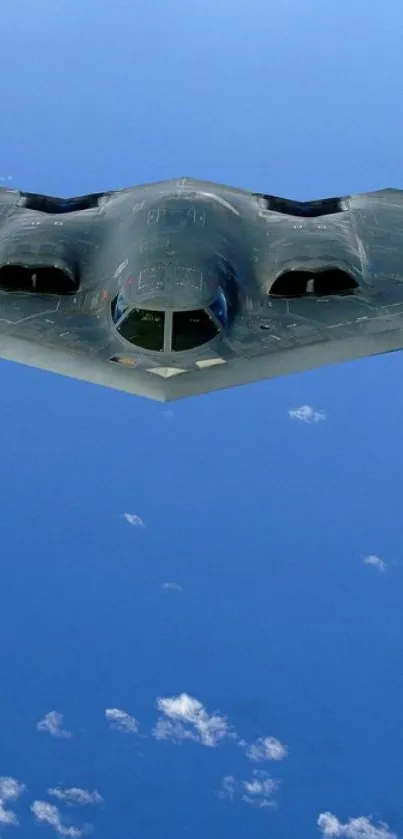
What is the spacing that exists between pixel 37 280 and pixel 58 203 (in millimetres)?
5250

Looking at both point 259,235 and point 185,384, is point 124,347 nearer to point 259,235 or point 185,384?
point 185,384

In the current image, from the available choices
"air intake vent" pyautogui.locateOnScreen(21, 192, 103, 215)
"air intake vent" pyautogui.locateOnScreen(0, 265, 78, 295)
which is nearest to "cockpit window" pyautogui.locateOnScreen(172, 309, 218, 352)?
"air intake vent" pyautogui.locateOnScreen(0, 265, 78, 295)

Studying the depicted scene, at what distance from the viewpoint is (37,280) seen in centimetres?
3222

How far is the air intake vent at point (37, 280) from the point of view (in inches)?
1266

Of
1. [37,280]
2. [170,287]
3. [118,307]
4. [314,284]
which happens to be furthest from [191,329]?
[37,280]

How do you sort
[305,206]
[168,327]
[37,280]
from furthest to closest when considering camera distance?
1. [305,206]
2. [37,280]
3. [168,327]

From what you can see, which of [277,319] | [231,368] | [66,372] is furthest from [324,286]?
[66,372]

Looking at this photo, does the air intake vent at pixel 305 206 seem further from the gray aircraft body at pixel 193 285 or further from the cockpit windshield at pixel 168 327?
the cockpit windshield at pixel 168 327

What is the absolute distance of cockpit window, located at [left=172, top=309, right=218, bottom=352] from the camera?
2933cm

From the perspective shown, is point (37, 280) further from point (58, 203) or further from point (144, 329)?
point (58, 203)

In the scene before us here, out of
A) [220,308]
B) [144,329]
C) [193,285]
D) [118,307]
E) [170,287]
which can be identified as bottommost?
[144,329]

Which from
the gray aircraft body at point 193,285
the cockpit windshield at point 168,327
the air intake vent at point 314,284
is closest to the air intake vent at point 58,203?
the gray aircraft body at point 193,285

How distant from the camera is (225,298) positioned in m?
31.0

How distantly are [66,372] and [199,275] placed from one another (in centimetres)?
404
